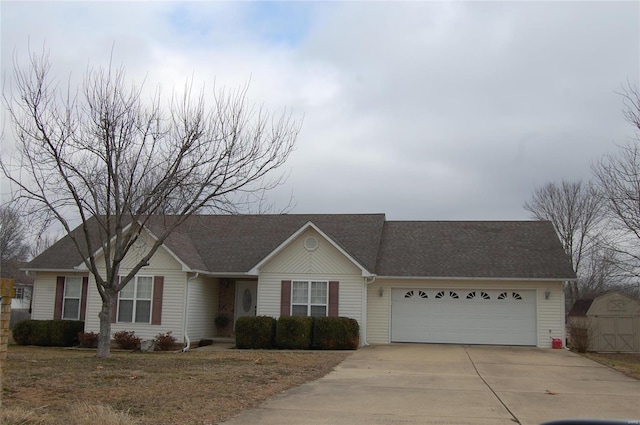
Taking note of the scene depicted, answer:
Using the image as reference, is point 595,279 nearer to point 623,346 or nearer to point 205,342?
point 623,346

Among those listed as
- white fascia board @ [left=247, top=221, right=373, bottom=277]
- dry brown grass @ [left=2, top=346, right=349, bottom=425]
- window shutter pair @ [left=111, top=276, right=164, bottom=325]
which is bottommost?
dry brown grass @ [left=2, top=346, right=349, bottom=425]

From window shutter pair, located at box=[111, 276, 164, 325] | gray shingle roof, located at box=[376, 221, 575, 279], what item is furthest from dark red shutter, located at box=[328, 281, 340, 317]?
window shutter pair, located at box=[111, 276, 164, 325]

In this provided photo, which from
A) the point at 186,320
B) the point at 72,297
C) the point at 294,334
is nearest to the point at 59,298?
the point at 72,297

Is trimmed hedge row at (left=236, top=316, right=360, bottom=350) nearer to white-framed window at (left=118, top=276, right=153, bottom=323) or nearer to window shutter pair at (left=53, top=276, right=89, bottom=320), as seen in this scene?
white-framed window at (left=118, top=276, right=153, bottom=323)

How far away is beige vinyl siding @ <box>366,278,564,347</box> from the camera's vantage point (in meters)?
22.2

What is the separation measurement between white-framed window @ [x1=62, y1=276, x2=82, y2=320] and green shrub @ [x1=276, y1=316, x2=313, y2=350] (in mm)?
8251

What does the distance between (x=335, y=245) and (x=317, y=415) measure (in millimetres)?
12717

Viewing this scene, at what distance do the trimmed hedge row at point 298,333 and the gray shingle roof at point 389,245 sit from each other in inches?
99.3

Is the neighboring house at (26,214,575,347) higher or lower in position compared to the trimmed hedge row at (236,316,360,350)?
higher

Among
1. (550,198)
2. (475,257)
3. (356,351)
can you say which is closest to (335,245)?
(356,351)

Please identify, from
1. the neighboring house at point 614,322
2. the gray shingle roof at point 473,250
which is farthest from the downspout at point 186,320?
the neighboring house at point 614,322

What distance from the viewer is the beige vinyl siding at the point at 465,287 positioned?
72.8 ft

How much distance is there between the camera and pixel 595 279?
41.0 metres

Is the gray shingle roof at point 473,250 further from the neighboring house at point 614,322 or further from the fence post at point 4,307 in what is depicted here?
the fence post at point 4,307
